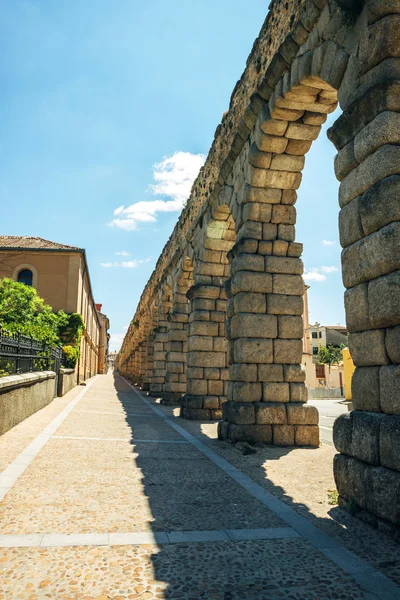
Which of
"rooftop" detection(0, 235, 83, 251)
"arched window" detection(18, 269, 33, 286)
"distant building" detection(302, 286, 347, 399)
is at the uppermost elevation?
"rooftop" detection(0, 235, 83, 251)

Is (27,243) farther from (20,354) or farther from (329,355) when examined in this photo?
(329,355)

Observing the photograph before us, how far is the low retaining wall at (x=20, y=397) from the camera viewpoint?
660 centimetres

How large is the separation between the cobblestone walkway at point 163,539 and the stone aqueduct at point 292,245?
2.21ft

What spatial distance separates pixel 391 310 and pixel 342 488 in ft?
5.29

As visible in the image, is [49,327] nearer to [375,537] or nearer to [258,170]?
[258,170]

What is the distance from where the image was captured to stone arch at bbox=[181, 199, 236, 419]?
9961mm

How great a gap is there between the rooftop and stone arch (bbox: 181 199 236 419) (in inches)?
601

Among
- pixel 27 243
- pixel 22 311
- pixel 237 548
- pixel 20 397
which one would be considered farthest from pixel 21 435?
pixel 27 243

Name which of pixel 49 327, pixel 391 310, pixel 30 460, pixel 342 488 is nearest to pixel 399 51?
pixel 391 310

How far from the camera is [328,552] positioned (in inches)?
108

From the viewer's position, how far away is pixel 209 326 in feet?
33.6

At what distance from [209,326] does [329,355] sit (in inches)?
1925

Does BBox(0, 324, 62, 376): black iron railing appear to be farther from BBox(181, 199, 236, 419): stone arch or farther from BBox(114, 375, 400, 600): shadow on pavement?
BBox(181, 199, 236, 419): stone arch

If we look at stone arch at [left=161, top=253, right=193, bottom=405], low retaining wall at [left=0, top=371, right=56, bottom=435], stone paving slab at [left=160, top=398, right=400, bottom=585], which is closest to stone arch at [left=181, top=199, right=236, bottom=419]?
stone paving slab at [left=160, top=398, right=400, bottom=585]
